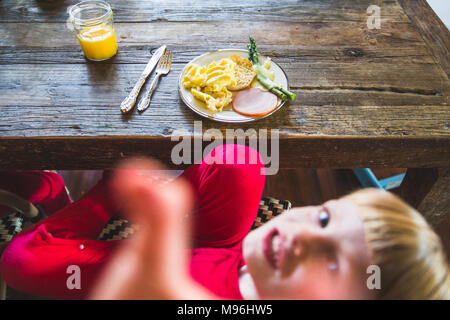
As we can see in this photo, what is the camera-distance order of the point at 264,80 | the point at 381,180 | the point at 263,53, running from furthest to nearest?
the point at 381,180 < the point at 263,53 < the point at 264,80

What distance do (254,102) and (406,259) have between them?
53 cm

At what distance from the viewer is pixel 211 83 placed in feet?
2.89

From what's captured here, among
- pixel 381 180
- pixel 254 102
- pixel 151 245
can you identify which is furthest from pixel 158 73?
pixel 381 180

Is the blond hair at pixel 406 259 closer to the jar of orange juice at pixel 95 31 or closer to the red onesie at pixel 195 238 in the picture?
the red onesie at pixel 195 238

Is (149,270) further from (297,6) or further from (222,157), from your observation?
(297,6)

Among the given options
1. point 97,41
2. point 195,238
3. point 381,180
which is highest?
point 97,41

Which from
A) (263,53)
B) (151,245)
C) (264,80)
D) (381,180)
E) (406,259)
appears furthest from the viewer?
(381,180)

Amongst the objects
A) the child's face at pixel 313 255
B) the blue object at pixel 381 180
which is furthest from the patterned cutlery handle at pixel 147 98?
the blue object at pixel 381 180

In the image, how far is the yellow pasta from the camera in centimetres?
86

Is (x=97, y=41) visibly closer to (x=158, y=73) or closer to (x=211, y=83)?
(x=158, y=73)

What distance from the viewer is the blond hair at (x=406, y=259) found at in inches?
19.5

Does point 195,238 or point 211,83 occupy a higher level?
point 211,83

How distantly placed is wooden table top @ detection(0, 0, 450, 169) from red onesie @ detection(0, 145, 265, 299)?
11 cm

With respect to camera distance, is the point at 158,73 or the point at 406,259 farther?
the point at 158,73
